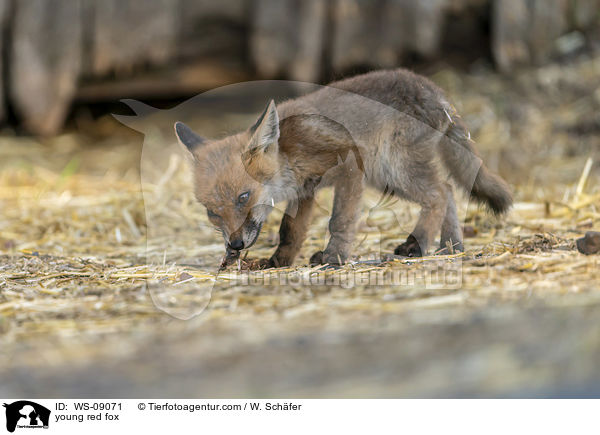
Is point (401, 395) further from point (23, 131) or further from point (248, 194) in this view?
point (23, 131)

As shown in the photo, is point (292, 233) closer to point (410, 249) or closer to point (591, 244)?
point (410, 249)

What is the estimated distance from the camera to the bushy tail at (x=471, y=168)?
468 centimetres

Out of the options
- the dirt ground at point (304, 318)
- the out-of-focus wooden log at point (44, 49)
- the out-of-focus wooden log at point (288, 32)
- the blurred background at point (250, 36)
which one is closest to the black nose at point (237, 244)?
the dirt ground at point (304, 318)

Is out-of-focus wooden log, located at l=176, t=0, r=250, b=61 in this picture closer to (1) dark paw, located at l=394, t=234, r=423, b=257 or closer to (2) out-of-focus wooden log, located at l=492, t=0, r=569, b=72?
(2) out-of-focus wooden log, located at l=492, t=0, r=569, b=72

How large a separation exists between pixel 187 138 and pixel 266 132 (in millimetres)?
657

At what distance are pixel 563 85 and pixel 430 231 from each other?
197 inches

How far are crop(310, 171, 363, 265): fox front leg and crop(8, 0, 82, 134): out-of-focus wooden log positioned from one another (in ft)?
17.1

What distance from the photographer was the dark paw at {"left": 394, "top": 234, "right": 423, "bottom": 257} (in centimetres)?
450

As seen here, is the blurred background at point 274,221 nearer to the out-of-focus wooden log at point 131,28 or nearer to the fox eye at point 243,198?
the out-of-focus wooden log at point 131,28

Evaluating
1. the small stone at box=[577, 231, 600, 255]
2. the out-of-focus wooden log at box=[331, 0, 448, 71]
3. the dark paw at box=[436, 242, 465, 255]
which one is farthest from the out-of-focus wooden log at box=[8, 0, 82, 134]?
the small stone at box=[577, 231, 600, 255]

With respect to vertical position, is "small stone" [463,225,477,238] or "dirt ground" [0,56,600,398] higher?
"small stone" [463,225,477,238]

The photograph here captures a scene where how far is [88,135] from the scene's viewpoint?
948 cm

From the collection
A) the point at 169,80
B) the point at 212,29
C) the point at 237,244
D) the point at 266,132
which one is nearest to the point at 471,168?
the point at 266,132
